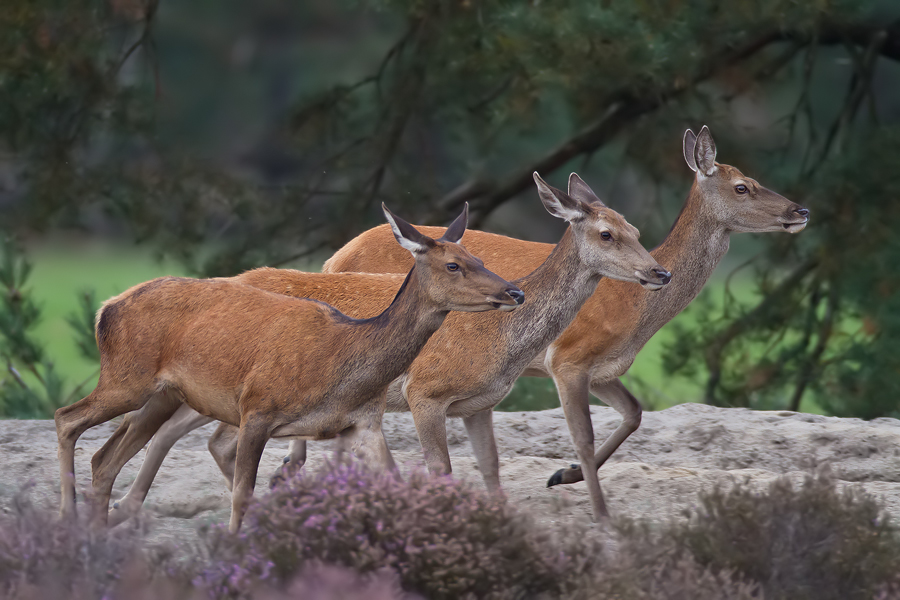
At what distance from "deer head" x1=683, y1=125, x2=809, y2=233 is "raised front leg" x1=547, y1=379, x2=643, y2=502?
1.15 m

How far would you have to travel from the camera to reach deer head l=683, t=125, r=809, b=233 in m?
6.97

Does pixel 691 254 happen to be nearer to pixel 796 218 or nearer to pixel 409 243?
pixel 796 218

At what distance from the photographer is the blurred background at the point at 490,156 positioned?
9.68 metres

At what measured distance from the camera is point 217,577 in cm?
437

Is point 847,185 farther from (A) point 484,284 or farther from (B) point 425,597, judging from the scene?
(B) point 425,597

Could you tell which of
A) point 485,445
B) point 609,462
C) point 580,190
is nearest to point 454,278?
point 485,445

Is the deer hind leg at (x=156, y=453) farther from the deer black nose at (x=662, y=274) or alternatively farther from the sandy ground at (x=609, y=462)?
the deer black nose at (x=662, y=274)

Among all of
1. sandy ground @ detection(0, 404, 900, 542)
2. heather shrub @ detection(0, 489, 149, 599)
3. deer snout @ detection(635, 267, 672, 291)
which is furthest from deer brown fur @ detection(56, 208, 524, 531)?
deer snout @ detection(635, 267, 672, 291)

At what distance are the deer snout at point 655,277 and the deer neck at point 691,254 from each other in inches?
38.2

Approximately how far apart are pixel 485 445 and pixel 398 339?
145 cm

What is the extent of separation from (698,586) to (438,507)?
37.5 inches

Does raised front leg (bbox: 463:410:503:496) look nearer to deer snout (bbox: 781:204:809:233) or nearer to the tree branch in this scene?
deer snout (bbox: 781:204:809:233)

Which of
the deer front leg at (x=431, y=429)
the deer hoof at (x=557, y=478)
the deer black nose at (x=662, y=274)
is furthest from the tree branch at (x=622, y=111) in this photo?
the deer front leg at (x=431, y=429)

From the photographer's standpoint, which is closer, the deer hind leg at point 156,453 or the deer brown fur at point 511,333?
the deer brown fur at point 511,333
